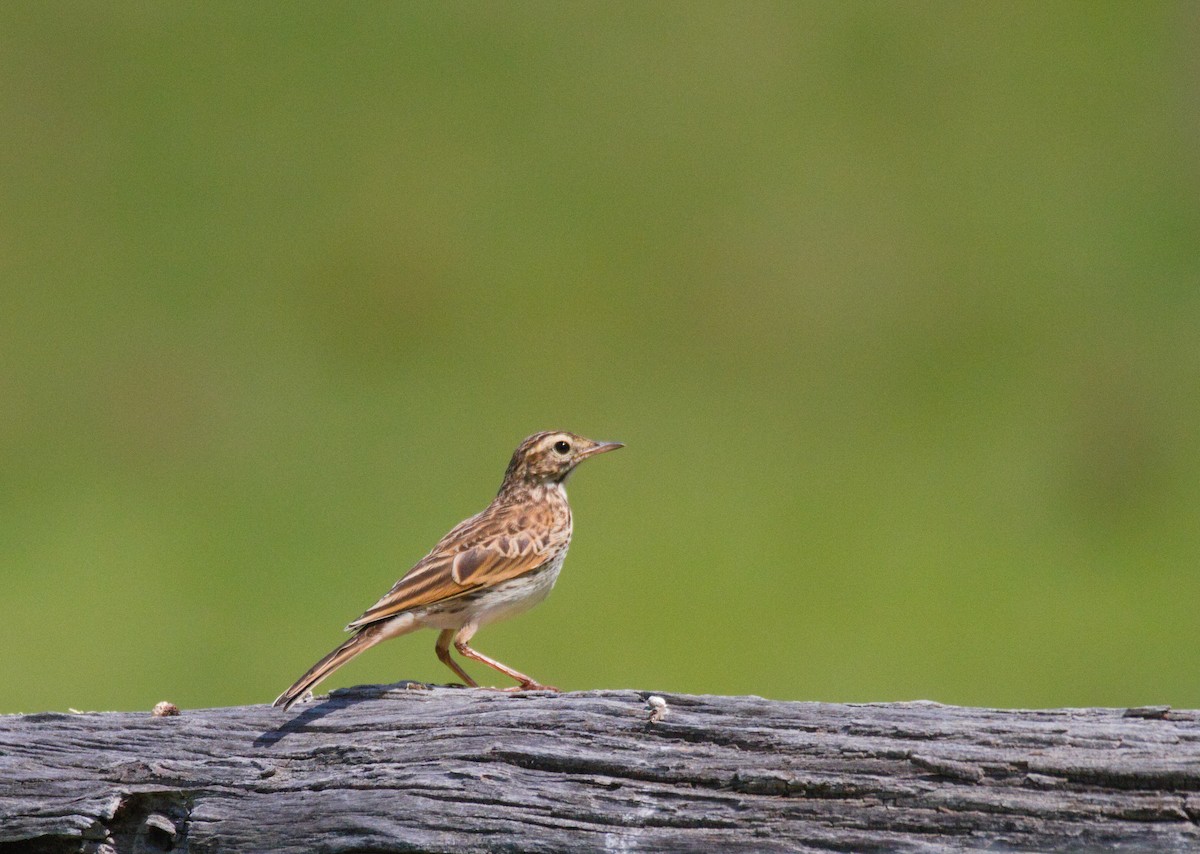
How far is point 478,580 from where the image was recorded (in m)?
6.02

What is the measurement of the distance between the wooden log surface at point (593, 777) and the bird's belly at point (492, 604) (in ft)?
5.85

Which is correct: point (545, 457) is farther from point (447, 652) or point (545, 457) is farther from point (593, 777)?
point (593, 777)

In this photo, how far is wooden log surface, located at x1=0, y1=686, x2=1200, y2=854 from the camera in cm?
306

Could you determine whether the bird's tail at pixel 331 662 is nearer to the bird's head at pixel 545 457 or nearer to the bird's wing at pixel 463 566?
the bird's wing at pixel 463 566

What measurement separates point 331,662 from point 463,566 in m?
1.35

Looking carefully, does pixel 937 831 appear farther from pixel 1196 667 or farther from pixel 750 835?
pixel 1196 667

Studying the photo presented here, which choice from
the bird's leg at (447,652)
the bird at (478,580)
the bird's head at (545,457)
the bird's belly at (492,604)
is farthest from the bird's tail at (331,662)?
the bird's head at (545,457)

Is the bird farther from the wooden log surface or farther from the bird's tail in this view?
the wooden log surface

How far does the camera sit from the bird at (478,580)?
553 centimetres

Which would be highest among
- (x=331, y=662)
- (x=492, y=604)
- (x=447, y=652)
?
(x=492, y=604)

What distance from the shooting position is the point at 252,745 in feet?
12.6

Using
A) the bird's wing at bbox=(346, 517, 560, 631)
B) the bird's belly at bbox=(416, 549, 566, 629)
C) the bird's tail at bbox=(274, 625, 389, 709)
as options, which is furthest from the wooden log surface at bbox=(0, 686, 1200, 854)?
the bird's belly at bbox=(416, 549, 566, 629)

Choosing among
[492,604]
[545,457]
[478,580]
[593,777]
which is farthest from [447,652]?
[593,777]

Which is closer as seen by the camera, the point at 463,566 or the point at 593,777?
the point at 593,777
